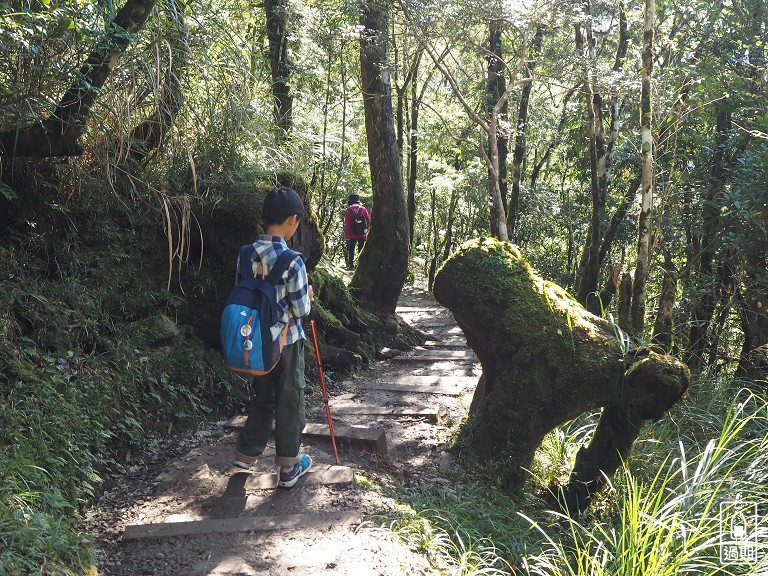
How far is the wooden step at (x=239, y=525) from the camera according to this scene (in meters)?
3.79

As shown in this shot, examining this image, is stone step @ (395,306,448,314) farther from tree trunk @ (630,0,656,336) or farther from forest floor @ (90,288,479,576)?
tree trunk @ (630,0,656,336)

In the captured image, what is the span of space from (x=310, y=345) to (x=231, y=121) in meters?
2.86

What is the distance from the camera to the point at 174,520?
4074 mm

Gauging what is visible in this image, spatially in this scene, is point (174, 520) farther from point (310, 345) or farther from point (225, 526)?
point (310, 345)

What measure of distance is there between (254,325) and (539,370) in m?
2.62

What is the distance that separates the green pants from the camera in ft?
14.6

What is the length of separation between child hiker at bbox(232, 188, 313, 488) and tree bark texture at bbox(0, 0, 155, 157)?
5.09ft

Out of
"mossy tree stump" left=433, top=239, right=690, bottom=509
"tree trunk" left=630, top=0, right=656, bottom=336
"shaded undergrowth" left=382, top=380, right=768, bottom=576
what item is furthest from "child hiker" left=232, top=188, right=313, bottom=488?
"tree trunk" left=630, top=0, right=656, bottom=336

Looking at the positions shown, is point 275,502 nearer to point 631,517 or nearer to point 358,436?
point 358,436

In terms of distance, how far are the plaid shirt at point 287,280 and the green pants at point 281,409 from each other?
7.3 inches

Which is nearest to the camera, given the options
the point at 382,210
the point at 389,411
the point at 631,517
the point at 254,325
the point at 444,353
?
the point at 631,517

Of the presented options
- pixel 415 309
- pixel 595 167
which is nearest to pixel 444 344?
pixel 595 167

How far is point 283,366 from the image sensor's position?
14.5 ft

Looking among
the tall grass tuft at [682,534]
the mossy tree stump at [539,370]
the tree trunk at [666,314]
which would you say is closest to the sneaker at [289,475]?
the tall grass tuft at [682,534]
